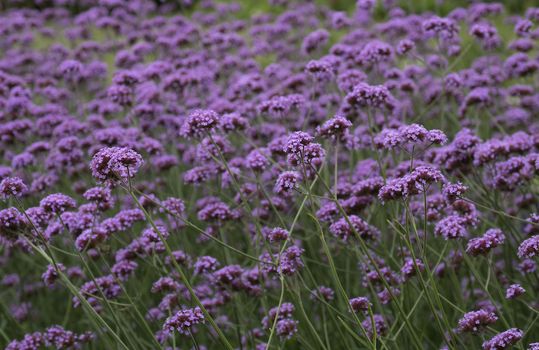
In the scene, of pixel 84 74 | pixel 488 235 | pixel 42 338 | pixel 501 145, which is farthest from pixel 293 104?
pixel 84 74

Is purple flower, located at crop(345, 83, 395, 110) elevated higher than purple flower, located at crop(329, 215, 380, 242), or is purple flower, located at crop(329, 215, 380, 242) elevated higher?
purple flower, located at crop(345, 83, 395, 110)

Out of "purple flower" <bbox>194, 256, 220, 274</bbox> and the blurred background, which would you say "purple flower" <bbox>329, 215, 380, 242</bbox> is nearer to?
"purple flower" <bbox>194, 256, 220, 274</bbox>

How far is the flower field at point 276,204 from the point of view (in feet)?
9.29

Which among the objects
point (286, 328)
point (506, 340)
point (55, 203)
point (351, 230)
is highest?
point (55, 203)

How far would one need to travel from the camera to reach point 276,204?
4105mm

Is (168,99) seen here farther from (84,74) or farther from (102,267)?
(102,267)

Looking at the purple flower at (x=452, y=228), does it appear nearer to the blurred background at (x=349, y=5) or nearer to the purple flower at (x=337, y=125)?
the purple flower at (x=337, y=125)

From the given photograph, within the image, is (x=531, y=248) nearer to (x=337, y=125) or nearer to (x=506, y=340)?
(x=506, y=340)

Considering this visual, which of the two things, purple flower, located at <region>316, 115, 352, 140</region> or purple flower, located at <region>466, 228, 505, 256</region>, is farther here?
purple flower, located at <region>316, 115, 352, 140</region>

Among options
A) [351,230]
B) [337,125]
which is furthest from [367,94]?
[351,230]

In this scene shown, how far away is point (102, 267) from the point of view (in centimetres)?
462

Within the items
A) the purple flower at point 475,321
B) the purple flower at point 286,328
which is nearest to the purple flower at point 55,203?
the purple flower at point 286,328

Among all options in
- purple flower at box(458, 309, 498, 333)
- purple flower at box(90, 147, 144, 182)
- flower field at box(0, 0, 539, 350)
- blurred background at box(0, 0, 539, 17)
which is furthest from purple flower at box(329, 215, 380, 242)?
blurred background at box(0, 0, 539, 17)

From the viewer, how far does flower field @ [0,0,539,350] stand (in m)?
2.83
